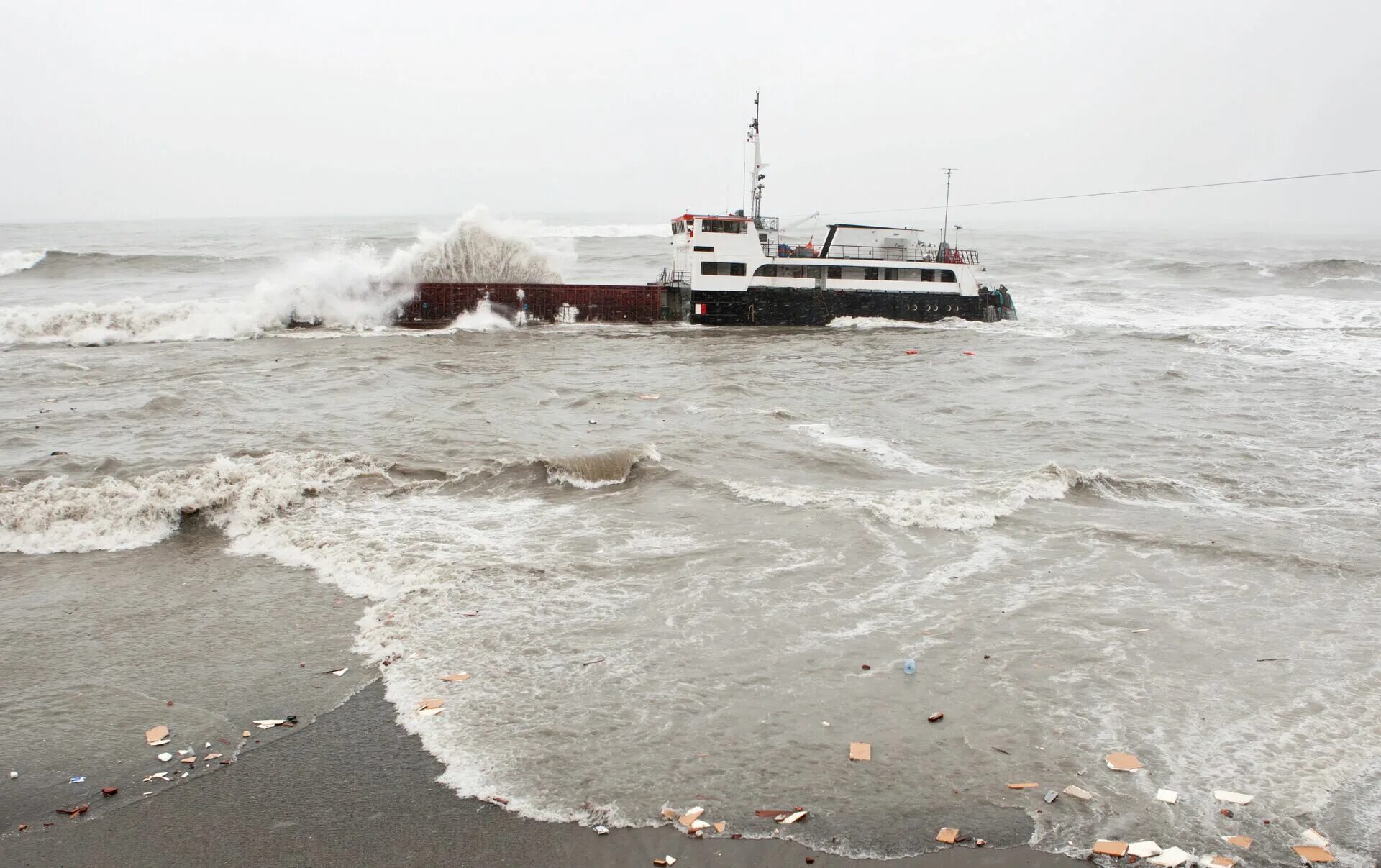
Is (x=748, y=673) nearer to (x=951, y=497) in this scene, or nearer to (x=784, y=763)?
(x=784, y=763)

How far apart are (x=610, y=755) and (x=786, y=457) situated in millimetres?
10017

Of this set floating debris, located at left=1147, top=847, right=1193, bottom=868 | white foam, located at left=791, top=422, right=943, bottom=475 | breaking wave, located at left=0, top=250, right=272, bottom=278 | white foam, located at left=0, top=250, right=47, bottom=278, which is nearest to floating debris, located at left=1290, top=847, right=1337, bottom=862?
floating debris, located at left=1147, top=847, right=1193, bottom=868

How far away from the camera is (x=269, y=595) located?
1002cm

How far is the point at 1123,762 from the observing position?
6836 mm

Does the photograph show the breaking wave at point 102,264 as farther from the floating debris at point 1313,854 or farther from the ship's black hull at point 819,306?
the floating debris at point 1313,854

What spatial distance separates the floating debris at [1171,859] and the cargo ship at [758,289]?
31932 millimetres

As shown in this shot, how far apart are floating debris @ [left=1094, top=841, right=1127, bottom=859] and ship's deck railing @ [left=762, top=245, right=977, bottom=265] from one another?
33.0 meters

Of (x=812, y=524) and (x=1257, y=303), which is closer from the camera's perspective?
(x=812, y=524)

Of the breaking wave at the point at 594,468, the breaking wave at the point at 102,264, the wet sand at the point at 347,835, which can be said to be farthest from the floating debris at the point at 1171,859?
the breaking wave at the point at 102,264

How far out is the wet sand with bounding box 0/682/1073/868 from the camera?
229 inches

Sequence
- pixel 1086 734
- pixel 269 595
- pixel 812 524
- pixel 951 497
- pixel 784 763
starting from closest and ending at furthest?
pixel 784 763, pixel 1086 734, pixel 269 595, pixel 812 524, pixel 951 497

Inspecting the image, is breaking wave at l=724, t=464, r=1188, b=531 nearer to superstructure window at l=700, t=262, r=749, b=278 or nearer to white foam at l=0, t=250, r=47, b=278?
superstructure window at l=700, t=262, r=749, b=278

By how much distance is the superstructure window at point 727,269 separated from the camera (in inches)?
1446

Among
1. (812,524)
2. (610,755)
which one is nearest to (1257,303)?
(812,524)
